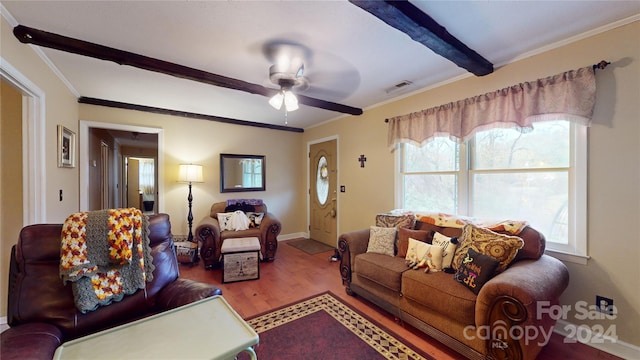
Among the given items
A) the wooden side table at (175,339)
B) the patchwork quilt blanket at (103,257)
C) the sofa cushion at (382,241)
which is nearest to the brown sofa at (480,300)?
the sofa cushion at (382,241)

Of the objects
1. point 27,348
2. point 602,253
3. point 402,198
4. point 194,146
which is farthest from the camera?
point 194,146

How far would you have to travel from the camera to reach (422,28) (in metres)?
1.61

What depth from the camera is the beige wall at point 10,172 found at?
6.84 feet

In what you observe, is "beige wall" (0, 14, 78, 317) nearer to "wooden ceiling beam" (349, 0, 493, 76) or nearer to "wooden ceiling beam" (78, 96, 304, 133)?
"wooden ceiling beam" (78, 96, 304, 133)

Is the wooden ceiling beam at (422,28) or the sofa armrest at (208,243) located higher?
the wooden ceiling beam at (422,28)

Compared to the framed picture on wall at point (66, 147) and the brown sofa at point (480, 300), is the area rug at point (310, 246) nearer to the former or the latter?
the brown sofa at point (480, 300)

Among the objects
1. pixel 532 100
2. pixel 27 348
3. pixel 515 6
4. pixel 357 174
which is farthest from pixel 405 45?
pixel 27 348

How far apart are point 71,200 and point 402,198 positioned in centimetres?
416

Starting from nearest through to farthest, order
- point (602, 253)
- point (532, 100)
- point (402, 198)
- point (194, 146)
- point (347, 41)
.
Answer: point (602, 253) < point (347, 41) < point (532, 100) < point (402, 198) < point (194, 146)

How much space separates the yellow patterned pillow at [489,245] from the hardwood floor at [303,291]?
26.5 inches

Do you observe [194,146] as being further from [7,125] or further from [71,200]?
[7,125]

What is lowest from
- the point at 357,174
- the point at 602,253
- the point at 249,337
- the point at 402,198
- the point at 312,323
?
the point at 312,323

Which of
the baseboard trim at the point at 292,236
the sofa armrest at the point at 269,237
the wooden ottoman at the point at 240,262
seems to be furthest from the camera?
the baseboard trim at the point at 292,236

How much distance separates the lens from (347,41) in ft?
6.41
